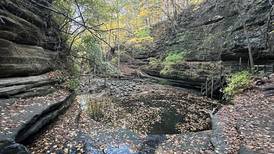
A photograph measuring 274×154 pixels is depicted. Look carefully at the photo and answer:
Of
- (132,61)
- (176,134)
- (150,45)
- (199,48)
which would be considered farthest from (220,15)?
(176,134)

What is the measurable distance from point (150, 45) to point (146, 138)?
102ft

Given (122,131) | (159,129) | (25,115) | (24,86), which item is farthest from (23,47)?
(159,129)

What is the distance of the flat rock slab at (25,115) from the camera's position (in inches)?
300

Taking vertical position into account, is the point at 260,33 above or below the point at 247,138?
above

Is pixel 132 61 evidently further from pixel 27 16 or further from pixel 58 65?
pixel 27 16

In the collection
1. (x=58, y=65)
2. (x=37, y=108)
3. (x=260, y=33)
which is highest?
(x=260, y=33)

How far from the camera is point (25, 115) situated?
347 inches

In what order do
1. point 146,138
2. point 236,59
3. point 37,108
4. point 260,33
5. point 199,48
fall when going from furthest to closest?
point 199,48
point 236,59
point 260,33
point 146,138
point 37,108

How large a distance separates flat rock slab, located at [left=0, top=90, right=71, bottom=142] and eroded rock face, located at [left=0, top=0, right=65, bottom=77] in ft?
5.88

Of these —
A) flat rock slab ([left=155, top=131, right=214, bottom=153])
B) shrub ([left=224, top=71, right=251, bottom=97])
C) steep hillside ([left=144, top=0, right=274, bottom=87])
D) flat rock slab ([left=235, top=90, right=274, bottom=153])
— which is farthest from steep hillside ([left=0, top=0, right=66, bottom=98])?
steep hillside ([left=144, top=0, right=274, bottom=87])

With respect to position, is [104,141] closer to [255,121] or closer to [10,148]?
[10,148]

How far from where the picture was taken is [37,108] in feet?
32.2

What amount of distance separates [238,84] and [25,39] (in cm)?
1324

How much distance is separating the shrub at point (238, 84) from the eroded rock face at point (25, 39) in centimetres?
1168
